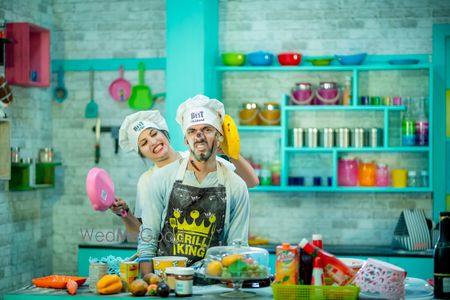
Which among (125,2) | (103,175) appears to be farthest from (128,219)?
(125,2)

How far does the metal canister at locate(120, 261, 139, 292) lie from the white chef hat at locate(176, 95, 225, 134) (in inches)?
35.8

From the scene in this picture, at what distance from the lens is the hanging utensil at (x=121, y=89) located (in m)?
8.28

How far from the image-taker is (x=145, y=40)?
8320mm

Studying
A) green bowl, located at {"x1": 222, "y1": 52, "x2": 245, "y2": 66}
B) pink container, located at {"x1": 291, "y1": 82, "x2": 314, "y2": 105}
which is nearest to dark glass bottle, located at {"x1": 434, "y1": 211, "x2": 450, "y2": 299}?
pink container, located at {"x1": 291, "y1": 82, "x2": 314, "y2": 105}

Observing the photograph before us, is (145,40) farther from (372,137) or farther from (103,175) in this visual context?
(103,175)

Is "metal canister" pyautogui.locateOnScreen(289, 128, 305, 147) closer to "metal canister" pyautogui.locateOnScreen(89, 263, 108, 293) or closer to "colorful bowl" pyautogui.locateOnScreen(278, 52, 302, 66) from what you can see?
"colorful bowl" pyautogui.locateOnScreen(278, 52, 302, 66)

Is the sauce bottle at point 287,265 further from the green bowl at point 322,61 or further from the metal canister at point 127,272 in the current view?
the green bowl at point 322,61

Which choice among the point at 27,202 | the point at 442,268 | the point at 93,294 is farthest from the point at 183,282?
the point at 27,202

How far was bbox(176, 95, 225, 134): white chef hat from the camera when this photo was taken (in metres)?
4.61

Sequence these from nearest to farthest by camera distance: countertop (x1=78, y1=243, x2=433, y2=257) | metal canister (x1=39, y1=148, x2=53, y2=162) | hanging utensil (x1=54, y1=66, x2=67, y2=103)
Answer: countertop (x1=78, y1=243, x2=433, y2=257) → metal canister (x1=39, y1=148, x2=53, y2=162) → hanging utensil (x1=54, y1=66, x2=67, y2=103)

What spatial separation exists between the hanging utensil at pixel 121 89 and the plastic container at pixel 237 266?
177 inches

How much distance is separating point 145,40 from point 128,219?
3.22 metres

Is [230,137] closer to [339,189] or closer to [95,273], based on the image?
[95,273]

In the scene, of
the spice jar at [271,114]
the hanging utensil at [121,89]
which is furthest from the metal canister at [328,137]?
the hanging utensil at [121,89]
